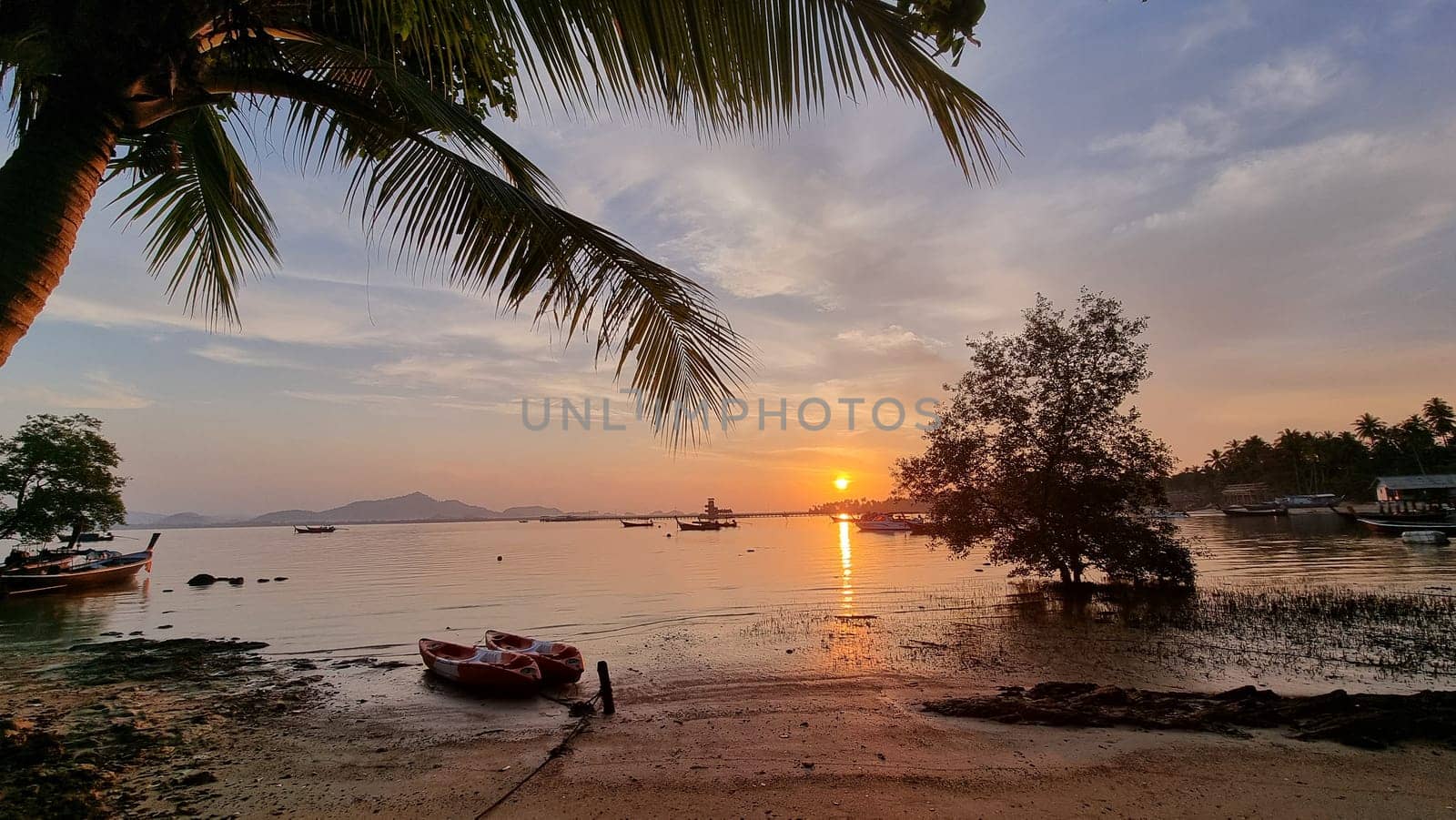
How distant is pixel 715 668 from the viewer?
14.4 metres

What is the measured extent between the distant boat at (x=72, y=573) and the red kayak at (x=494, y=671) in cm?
2796

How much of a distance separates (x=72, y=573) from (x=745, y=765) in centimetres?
3826

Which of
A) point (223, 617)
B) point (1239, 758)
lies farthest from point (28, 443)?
point (1239, 758)

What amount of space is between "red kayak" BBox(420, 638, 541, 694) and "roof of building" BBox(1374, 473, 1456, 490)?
77346 mm

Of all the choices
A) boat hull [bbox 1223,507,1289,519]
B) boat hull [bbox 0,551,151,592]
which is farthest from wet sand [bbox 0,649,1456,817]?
boat hull [bbox 1223,507,1289,519]

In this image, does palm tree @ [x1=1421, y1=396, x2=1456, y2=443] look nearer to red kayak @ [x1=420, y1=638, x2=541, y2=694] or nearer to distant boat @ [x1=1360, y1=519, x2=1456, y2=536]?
distant boat @ [x1=1360, y1=519, x2=1456, y2=536]

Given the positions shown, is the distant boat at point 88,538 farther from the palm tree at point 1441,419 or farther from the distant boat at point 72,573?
the palm tree at point 1441,419

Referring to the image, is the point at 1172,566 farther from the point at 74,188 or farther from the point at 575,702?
the point at 74,188

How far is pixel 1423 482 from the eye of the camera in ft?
188

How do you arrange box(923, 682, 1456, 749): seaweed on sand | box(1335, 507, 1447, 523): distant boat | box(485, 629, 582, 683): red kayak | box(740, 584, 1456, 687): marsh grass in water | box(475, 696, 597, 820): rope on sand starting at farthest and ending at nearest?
box(1335, 507, 1447, 523): distant boat
box(485, 629, 582, 683): red kayak
box(740, 584, 1456, 687): marsh grass in water
box(923, 682, 1456, 749): seaweed on sand
box(475, 696, 597, 820): rope on sand

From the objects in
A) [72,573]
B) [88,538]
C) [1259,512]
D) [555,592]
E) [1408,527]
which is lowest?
[1259,512]

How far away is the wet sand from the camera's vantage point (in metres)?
6.82

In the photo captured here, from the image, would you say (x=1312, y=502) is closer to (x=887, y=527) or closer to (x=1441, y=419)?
(x=1441, y=419)

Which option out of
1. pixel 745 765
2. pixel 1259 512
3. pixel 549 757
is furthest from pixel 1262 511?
pixel 549 757
